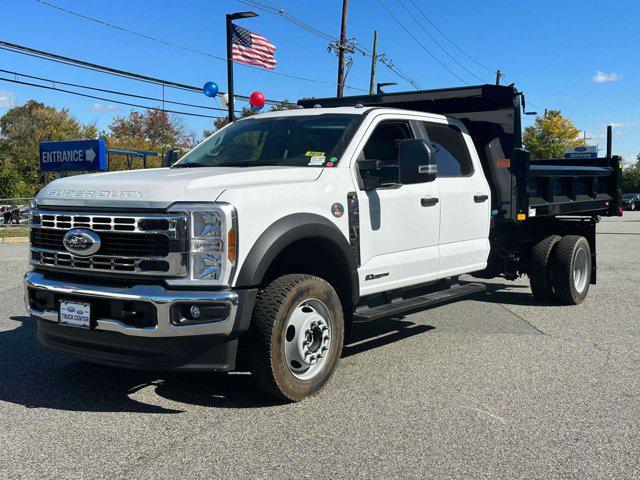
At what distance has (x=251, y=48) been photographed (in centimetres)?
2064

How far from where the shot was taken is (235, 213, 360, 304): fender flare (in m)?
4.12

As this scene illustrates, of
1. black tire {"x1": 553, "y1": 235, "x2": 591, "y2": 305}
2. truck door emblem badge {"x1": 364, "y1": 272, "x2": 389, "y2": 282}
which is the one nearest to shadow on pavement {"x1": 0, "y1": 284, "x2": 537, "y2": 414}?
truck door emblem badge {"x1": 364, "y1": 272, "x2": 389, "y2": 282}

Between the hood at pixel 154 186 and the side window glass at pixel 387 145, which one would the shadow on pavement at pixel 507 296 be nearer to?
the side window glass at pixel 387 145

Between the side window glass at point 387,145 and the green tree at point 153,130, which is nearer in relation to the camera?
the side window glass at point 387,145

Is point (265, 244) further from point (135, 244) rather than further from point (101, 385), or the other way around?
point (101, 385)

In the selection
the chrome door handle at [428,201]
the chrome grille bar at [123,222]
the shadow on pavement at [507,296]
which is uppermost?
the chrome door handle at [428,201]

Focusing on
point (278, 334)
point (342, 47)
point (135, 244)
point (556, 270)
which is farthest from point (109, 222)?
point (342, 47)

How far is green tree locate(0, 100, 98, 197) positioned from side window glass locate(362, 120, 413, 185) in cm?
4942

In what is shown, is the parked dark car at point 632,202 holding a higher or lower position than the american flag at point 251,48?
lower

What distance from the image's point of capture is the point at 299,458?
3.61 meters

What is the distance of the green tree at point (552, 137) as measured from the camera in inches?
2687

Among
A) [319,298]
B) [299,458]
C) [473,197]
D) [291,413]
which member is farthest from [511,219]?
[299,458]

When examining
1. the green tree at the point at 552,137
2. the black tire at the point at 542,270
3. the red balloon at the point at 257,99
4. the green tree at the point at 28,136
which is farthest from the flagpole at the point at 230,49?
the green tree at the point at 552,137

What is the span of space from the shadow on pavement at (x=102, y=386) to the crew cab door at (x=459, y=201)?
4.29 ft
